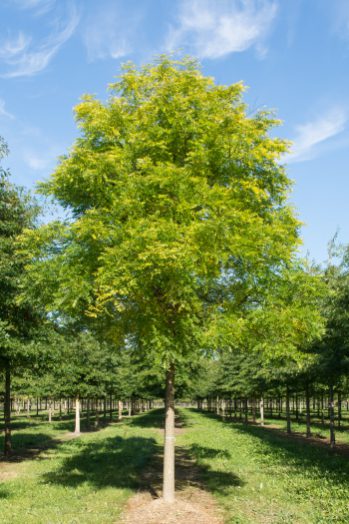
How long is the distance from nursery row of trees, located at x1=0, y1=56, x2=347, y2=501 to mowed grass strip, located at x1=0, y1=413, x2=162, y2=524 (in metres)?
2.21

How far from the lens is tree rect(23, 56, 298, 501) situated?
10.2 meters

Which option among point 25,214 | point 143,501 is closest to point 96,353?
point 25,214

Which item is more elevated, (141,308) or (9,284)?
(9,284)

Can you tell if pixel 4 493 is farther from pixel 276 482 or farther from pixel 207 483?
pixel 276 482

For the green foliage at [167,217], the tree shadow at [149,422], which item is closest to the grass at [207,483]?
the green foliage at [167,217]

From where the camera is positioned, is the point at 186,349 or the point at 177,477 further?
the point at 177,477

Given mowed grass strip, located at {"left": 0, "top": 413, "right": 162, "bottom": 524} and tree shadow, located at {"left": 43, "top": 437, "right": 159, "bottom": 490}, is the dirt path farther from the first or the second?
tree shadow, located at {"left": 43, "top": 437, "right": 159, "bottom": 490}

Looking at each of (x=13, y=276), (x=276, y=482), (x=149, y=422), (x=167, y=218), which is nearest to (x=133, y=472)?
(x=276, y=482)

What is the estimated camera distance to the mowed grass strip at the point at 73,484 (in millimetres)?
10953

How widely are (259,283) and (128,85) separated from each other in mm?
6746

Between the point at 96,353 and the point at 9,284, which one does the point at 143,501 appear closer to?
the point at 9,284

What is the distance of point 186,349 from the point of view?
11.0 meters

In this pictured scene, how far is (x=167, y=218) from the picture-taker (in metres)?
11.0

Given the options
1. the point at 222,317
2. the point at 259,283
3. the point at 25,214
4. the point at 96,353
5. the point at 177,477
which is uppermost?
the point at 25,214
